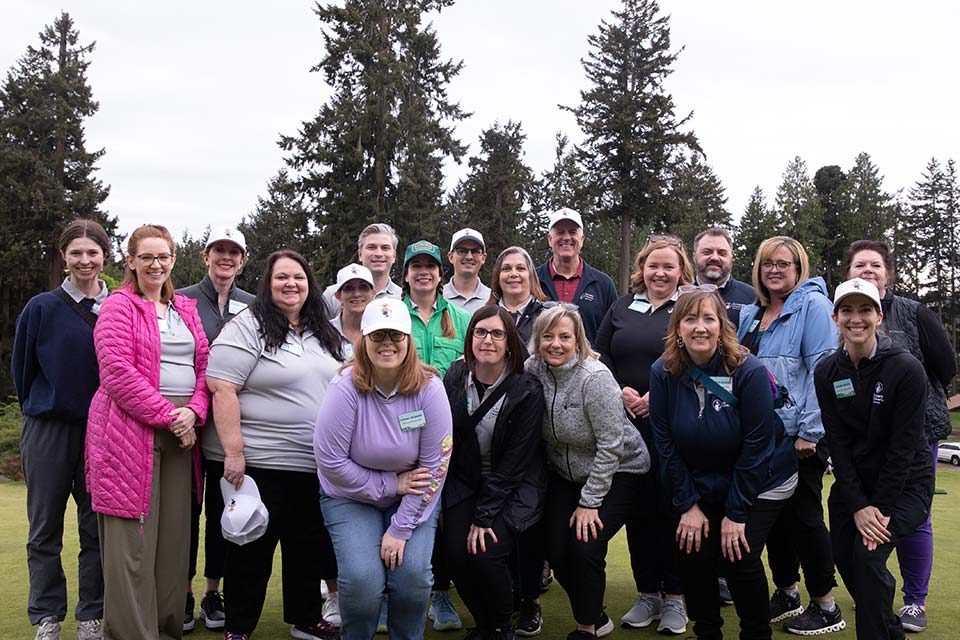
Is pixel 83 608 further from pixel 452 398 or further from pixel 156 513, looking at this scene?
pixel 452 398

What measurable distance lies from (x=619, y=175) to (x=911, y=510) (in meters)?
34.8

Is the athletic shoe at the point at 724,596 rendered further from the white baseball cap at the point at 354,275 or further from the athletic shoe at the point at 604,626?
the white baseball cap at the point at 354,275

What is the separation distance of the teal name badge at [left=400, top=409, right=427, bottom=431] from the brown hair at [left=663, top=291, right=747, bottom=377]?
1428mm

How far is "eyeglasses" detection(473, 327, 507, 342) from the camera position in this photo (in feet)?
14.9

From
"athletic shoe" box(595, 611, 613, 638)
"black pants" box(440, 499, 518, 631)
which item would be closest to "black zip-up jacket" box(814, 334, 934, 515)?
"athletic shoe" box(595, 611, 613, 638)

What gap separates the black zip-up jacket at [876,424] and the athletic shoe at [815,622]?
116cm

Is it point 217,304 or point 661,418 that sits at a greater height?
point 217,304

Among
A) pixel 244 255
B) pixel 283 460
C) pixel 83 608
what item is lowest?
pixel 83 608

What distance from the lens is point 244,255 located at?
526cm

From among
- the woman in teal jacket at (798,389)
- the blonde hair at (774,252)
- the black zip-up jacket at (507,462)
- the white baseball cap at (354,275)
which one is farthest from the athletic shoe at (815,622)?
the white baseball cap at (354,275)

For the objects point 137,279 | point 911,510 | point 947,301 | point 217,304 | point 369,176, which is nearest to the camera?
point 911,510

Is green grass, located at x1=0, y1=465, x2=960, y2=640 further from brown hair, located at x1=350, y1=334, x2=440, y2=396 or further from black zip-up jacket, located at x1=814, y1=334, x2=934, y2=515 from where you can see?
brown hair, located at x1=350, y1=334, x2=440, y2=396

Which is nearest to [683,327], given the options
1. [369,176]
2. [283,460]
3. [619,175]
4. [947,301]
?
[283,460]

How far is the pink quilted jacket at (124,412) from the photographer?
4.04 m
